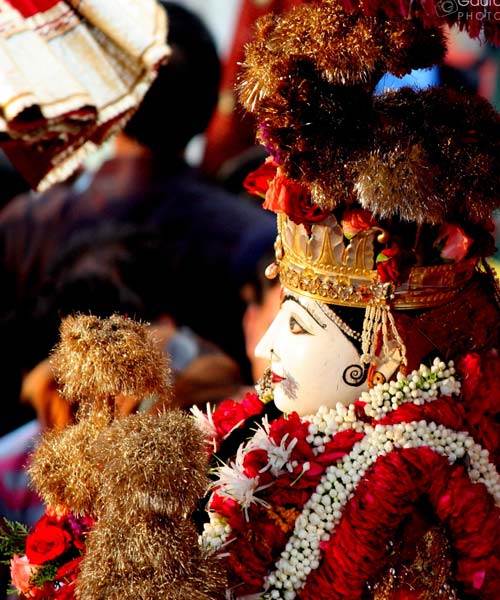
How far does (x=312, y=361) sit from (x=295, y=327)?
0.07 metres

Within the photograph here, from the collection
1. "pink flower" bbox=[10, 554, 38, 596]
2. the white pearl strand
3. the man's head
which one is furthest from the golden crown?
the man's head

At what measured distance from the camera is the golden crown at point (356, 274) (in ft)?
5.63

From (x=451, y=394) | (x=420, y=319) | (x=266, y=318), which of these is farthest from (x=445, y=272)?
(x=266, y=318)

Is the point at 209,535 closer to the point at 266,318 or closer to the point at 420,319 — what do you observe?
the point at 420,319

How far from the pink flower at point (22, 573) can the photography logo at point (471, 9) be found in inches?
45.9

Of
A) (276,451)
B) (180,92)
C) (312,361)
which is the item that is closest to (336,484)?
(276,451)

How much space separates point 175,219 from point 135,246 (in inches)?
6.4

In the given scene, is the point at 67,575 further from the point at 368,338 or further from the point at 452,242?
the point at 452,242

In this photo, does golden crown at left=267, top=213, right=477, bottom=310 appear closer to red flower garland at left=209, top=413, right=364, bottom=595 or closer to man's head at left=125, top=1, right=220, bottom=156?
red flower garland at left=209, top=413, right=364, bottom=595

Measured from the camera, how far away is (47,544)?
5.66 ft

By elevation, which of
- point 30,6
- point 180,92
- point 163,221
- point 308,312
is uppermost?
point 30,6

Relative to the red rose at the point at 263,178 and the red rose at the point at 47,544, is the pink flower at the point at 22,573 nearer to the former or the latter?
the red rose at the point at 47,544

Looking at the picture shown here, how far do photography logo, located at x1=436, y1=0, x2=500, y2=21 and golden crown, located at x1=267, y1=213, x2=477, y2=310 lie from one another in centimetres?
37

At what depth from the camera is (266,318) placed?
322 cm
